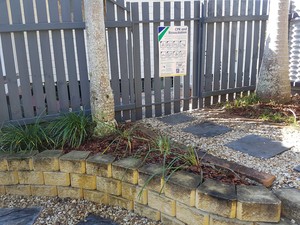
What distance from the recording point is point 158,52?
13.2 ft

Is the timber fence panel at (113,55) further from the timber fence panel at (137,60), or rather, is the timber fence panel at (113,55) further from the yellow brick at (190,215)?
the yellow brick at (190,215)

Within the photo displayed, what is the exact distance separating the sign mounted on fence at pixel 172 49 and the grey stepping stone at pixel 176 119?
60cm

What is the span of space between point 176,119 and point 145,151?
1.45 m

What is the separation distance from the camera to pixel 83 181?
272 cm

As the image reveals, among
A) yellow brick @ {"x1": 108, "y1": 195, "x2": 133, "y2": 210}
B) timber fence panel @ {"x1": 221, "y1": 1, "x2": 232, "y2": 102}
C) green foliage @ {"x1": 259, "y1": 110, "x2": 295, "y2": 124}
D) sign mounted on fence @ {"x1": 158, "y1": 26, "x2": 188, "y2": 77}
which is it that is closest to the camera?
yellow brick @ {"x1": 108, "y1": 195, "x2": 133, "y2": 210}

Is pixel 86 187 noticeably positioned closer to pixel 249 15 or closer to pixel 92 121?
pixel 92 121

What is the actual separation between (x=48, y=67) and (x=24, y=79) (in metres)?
0.31

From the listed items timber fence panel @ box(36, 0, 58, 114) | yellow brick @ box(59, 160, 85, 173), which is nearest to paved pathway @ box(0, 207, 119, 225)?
yellow brick @ box(59, 160, 85, 173)

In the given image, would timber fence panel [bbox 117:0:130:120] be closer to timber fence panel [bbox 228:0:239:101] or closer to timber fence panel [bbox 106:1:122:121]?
timber fence panel [bbox 106:1:122:121]

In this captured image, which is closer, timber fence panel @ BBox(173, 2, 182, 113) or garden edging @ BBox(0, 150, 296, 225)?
garden edging @ BBox(0, 150, 296, 225)

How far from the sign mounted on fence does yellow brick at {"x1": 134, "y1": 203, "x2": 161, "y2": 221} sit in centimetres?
211

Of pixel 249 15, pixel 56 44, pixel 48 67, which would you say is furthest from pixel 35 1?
pixel 249 15

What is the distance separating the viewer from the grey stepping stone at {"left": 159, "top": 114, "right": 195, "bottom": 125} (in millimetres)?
4027

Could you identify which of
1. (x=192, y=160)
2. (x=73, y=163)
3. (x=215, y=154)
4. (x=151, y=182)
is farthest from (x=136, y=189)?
(x=215, y=154)
